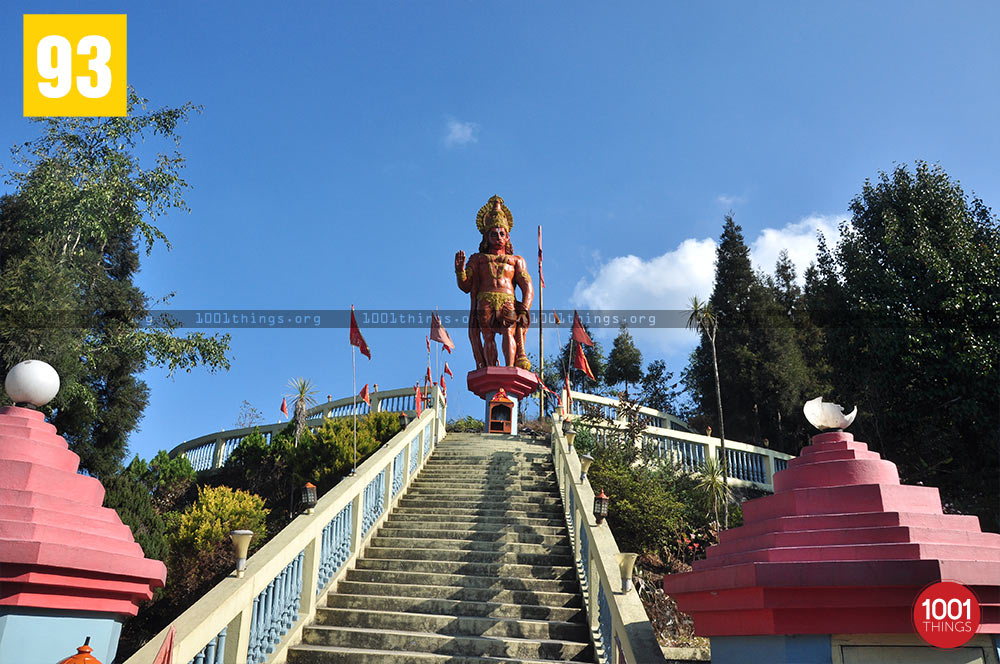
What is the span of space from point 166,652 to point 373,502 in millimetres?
5180

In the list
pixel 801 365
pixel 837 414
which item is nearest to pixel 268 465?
pixel 837 414

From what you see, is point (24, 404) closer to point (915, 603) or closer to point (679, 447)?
point (915, 603)

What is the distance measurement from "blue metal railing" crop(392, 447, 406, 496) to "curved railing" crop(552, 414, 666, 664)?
2.72 m

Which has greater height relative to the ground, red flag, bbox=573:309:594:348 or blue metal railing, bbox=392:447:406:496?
red flag, bbox=573:309:594:348

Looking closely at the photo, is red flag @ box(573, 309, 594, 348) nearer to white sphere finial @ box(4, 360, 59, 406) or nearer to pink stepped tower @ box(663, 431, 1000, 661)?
pink stepped tower @ box(663, 431, 1000, 661)

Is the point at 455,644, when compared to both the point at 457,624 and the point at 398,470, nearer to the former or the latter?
the point at 457,624

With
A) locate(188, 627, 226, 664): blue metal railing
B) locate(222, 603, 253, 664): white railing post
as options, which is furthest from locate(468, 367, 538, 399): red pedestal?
locate(188, 627, 226, 664): blue metal railing

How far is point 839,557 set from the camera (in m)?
3.60

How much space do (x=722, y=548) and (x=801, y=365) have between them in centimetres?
2379

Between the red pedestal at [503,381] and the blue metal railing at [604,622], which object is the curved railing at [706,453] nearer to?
the red pedestal at [503,381]

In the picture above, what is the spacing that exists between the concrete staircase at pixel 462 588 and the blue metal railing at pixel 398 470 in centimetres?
25

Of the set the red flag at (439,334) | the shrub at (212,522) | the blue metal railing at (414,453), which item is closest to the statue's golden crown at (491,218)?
the red flag at (439,334)

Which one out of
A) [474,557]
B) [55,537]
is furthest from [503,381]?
[55,537]

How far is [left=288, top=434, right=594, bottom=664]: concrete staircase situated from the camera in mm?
6434
